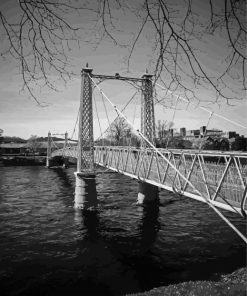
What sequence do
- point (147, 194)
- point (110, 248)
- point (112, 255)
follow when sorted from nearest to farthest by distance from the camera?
point (112, 255), point (110, 248), point (147, 194)

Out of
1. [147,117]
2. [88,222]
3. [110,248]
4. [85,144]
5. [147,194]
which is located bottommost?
[110,248]

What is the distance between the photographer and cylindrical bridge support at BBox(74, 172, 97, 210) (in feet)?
66.5

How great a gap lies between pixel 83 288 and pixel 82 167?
43.0ft

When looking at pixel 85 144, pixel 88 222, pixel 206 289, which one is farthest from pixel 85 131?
pixel 206 289

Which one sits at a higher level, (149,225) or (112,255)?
(149,225)

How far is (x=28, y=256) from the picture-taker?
11.6m

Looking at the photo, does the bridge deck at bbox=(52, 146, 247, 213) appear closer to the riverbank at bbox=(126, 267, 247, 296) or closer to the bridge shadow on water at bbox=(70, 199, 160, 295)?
the riverbank at bbox=(126, 267, 247, 296)

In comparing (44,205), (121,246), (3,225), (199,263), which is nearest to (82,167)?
(44,205)

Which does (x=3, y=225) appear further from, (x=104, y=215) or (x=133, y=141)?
(x=133, y=141)

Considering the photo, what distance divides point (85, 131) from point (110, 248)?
10605 millimetres

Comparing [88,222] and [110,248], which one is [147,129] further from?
[110,248]

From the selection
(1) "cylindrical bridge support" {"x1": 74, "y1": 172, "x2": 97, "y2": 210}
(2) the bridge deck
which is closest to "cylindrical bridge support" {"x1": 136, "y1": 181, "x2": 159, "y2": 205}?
(2) the bridge deck

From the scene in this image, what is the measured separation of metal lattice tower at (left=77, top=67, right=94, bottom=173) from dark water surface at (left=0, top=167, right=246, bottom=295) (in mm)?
3259

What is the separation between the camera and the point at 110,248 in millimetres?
13031
